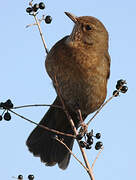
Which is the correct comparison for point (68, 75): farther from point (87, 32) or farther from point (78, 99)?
point (87, 32)

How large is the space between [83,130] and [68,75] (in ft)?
3.42

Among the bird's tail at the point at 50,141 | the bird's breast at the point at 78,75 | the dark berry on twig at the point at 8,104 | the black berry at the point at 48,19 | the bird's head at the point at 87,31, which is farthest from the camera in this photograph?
the bird's tail at the point at 50,141

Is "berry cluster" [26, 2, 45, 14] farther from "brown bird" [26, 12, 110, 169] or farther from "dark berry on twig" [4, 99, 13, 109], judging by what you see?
"dark berry on twig" [4, 99, 13, 109]

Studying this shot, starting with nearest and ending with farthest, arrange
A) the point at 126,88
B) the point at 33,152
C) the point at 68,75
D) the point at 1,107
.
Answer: the point at 1,107, the point at 126,88, the point at 68,75, the point at 33,152

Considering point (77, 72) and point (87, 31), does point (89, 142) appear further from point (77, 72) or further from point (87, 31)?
point (87, 31)

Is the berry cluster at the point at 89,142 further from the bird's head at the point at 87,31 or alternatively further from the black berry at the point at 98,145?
the bird's head at the point at 87,31

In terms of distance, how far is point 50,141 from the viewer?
6.38m

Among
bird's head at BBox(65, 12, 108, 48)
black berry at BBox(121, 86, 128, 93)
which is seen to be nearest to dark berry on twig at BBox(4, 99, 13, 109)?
black berry at BBox(121, 86, 128, 93)

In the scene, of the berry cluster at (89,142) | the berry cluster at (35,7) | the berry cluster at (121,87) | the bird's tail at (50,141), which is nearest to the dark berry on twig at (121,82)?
the berry cluster at (121,87)

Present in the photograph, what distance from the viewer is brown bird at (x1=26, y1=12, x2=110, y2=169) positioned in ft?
17.7

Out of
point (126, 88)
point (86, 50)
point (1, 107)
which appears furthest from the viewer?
point (86, 50)

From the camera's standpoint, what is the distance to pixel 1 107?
169 inches

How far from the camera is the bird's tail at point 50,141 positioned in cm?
615

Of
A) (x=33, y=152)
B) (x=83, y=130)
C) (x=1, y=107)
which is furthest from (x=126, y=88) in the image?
(x=33, y=152)
